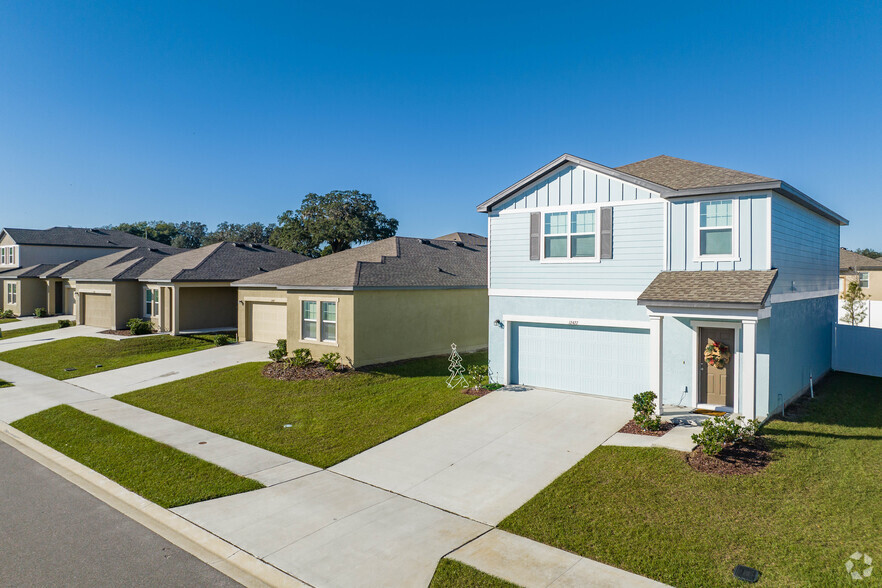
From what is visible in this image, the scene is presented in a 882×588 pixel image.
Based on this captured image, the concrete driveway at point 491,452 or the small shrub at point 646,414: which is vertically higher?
the small shrub at point 646,414

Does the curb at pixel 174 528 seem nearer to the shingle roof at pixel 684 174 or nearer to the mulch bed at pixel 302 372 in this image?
the mulch bed at pixel 302 372

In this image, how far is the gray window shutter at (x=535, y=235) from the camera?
47.5 feet

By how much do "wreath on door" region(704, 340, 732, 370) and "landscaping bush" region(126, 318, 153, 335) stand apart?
2464 centimetres

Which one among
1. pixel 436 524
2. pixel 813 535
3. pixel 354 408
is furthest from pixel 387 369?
Answer: pixel 813 535

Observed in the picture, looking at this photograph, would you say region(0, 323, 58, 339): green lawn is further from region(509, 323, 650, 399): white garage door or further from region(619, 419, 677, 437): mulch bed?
region(619, 419, 677, 437): mulch bed

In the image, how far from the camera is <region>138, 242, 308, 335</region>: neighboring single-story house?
25844 millimetres

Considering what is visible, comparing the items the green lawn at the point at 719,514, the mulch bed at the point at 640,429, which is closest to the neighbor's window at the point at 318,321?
the mulch bed at the point at 640,429

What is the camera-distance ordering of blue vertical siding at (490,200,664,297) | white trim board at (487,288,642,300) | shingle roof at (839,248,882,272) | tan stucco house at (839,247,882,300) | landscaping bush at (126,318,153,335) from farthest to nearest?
tan stucco house at (839,247,882,300)
shingle roof at (839,248,882,272)
landscaping bush at (126,318,153,335)
white trim board at (487,288,642,300)
blue vertical siding at (490,200,664,297)

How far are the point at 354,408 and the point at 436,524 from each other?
21.9ft

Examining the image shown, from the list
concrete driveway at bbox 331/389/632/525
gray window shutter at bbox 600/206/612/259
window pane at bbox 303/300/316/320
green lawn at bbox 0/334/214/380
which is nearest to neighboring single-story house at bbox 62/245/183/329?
green lawn at bbox 0/334/214/380

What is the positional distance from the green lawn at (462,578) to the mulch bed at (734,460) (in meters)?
4.73

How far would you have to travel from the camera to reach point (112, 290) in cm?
2762

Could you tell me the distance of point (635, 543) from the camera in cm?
680

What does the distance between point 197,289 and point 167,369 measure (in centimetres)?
848
